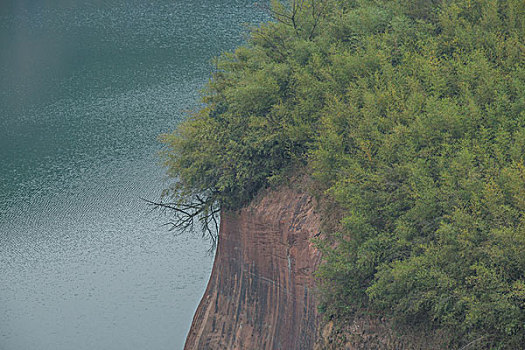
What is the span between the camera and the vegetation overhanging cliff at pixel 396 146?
8211 mm

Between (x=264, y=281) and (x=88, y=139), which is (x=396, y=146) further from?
(x=88, y=139)

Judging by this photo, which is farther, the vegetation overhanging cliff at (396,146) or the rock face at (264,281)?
the rock face at (264,281)

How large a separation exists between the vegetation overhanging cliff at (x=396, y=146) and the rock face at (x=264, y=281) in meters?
0.63

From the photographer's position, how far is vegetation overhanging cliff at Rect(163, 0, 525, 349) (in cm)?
821

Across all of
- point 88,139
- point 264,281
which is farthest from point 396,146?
point 88,139

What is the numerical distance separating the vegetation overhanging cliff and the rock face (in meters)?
0.63

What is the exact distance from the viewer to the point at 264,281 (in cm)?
1344

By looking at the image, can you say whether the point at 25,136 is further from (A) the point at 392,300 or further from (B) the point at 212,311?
(A) the point at 392,300

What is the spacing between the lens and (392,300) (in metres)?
9.27

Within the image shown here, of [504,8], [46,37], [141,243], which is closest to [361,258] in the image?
[504,8]

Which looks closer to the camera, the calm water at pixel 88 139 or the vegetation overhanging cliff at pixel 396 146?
the vegetation overhanging cliff at pixel 396 146

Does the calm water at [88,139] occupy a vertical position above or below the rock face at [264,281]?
above

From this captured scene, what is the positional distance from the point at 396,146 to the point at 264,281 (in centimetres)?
467

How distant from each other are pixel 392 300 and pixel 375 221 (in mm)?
1334
